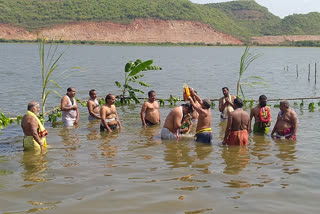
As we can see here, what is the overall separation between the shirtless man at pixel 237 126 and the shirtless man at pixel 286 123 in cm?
130

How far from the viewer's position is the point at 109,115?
11500mm

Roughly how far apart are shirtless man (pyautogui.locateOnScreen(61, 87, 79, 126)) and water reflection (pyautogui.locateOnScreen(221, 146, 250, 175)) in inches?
203

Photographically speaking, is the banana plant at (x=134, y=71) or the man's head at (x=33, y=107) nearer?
the man's head at (x=33, y=107)

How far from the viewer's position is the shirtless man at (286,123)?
9.91m

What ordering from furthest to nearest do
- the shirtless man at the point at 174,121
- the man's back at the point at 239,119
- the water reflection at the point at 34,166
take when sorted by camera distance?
the shirtless man at the point at 174,121 < the man's back at the point at 239,119 < the water reflection at the point at 34,166

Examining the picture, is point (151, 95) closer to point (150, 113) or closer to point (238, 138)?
point (150, 113)

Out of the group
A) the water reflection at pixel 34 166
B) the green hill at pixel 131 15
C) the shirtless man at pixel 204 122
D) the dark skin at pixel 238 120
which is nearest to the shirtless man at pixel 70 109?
the water reflection at pixel 34 166

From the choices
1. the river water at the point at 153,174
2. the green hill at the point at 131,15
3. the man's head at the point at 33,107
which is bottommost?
the river water at the point at 153,174

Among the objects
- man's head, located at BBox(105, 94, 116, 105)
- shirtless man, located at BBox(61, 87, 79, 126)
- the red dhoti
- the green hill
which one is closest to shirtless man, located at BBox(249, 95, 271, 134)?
the red dhoti

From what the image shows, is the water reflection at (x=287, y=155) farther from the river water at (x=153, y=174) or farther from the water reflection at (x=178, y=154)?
the water reflection at (x=178, y=154)

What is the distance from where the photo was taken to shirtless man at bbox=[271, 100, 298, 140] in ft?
32.5

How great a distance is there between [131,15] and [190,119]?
103m

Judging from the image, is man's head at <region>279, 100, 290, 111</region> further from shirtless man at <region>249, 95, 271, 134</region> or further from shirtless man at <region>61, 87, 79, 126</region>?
shirtless man at <region>61, 87, 79, 126</region>

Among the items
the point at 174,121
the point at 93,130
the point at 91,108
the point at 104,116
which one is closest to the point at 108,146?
the point at 104,116
